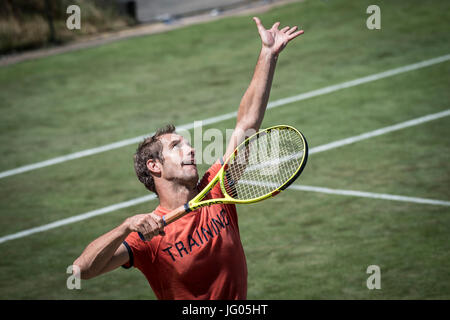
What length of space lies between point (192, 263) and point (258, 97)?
1529mm

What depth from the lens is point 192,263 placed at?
5.37 metres

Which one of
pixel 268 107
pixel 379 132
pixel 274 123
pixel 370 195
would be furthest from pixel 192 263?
pixel 268 107

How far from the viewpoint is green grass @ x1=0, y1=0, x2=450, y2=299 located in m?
8.70

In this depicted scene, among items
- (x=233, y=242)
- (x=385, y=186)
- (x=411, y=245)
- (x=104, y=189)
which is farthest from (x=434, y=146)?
(x=233, y=242)

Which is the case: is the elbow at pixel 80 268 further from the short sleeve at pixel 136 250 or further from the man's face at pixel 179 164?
the man's face at pixel 179 164

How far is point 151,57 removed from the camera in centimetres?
1778

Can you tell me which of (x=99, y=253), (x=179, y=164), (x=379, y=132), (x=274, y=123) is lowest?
(x=99, y=253)

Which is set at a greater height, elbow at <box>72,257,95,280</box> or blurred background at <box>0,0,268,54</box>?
blurred background at <box>0,0,268,54</box>

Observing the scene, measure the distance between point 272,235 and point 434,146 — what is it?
3.70 m

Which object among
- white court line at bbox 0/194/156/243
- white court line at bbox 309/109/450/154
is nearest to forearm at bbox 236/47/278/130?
white court line at bbox 0/194/156/243

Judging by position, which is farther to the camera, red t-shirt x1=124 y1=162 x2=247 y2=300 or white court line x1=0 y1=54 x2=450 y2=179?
white court line x1=0 y1=54 x2=450 y2=179

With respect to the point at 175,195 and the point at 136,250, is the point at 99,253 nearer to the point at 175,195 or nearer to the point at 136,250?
the point at 136,250

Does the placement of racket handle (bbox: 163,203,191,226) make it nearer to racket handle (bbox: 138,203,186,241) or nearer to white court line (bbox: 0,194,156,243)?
racket handle (bbox: 138,203,186,241)

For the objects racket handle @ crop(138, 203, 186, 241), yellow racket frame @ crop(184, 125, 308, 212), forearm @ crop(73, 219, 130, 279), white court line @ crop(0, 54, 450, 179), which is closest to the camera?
forearm @ crop(73, 219, 130, 279)
